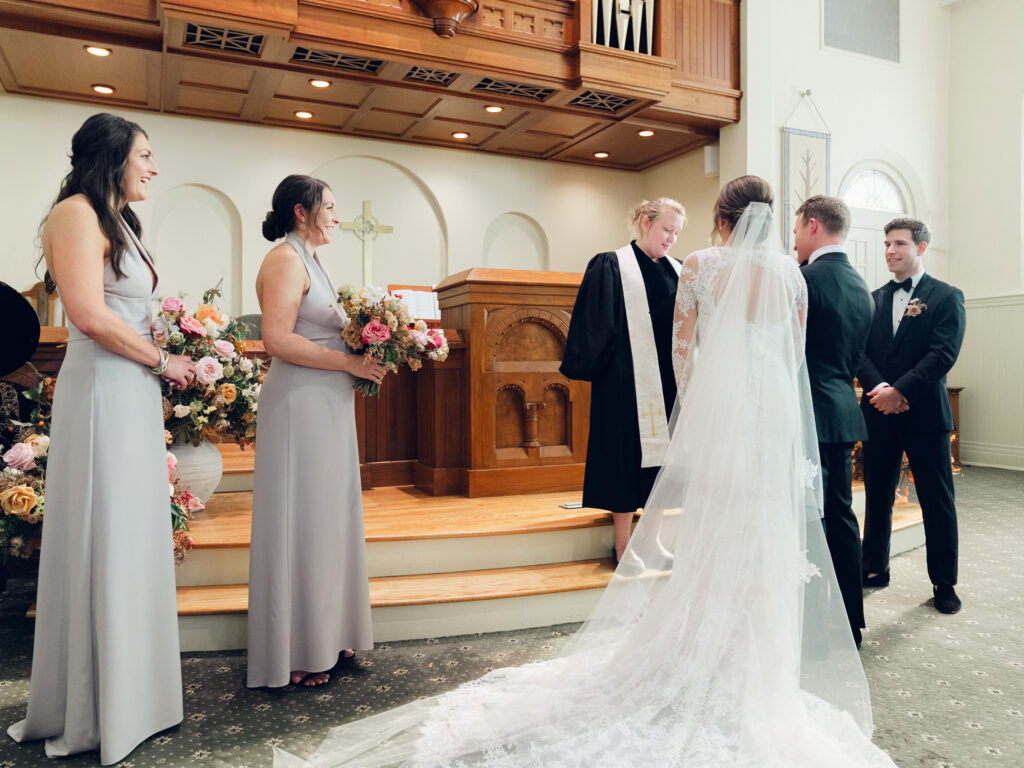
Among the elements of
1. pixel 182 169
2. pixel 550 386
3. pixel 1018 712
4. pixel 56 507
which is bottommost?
pixel 1018 712

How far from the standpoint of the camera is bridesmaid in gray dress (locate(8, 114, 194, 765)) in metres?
2.20

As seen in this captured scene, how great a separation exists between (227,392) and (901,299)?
11.8 feet

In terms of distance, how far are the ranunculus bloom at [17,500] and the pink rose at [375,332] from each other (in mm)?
1676

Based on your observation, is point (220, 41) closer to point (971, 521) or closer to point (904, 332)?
point (904, 332)

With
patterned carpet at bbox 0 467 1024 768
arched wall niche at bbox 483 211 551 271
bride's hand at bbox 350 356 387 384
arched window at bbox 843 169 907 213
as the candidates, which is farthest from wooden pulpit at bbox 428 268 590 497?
arched window at bbox 843 169 907 213

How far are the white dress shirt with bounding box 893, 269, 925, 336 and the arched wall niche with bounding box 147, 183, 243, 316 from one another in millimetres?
7113

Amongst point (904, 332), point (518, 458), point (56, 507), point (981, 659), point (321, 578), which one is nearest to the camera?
point (56, 507)

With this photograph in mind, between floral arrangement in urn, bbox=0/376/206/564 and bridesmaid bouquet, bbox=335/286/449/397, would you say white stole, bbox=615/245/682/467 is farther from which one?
floral arrangement in urn, bbox=0/376/206/564

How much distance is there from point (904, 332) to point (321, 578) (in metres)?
3.10

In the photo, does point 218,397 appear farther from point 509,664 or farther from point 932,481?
point 932,481

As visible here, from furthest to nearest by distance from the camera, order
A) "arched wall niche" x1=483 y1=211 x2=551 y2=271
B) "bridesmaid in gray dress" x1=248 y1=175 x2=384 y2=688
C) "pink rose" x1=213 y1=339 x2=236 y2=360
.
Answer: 1. "arched wall niche" x1=483 y1=211 x2=551 y2=271
2. "pink rose" x1=213 y1=339 x2=236 y2=360
3. "bridesmaid in gray dress" x1=248 y1=175 x2=384 y2=688

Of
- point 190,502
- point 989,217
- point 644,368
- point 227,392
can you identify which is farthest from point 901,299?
point 989,217

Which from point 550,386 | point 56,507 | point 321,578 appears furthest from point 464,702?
point 550,386

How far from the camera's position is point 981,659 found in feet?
10.2
